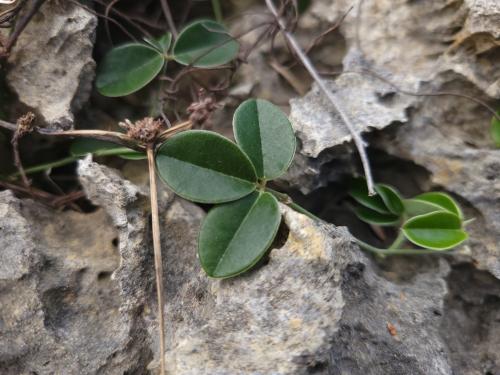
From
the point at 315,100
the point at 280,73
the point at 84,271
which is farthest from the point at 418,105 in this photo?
the point at 84,271

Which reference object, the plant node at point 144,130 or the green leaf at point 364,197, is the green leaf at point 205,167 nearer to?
the plant node at point 144,130

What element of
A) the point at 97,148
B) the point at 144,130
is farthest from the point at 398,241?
the point at 97,148

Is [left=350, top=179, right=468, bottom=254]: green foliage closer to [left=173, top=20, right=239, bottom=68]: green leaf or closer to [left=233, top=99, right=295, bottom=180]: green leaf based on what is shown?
[left=233, top=99, right=295, bottom=180]: green leaf

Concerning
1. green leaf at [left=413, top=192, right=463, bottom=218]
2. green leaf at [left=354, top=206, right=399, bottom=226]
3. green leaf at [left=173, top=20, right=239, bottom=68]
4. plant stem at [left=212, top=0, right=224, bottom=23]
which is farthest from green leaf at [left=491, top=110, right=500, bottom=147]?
plant stem at [left=212, top=0, right=224, bottom=23]

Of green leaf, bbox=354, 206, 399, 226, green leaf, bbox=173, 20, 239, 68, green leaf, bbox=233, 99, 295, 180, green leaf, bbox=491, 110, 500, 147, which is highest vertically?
green leaf, bbox=173, 20, 239, 68

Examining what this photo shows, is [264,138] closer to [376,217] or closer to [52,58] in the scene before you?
[376,217]
